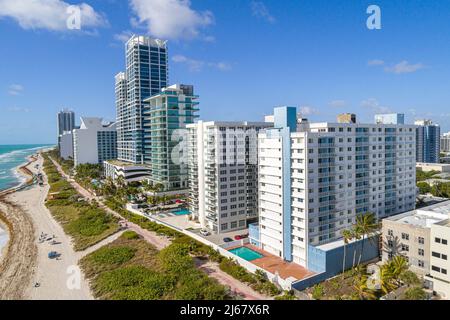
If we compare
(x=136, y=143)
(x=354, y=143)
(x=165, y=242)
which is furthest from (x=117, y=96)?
Answer: (x=354, y=143)

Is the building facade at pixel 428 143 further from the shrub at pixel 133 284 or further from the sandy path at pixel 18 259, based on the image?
the sandy path at pixel 18 259

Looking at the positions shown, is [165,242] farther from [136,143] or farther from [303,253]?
[136,143]

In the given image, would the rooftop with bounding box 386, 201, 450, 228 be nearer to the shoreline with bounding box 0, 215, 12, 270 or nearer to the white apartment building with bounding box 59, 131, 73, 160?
the shoreline with bounding box 0, 215, 12, 270

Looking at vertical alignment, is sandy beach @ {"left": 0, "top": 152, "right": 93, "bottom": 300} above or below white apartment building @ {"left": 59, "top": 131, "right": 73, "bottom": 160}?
below

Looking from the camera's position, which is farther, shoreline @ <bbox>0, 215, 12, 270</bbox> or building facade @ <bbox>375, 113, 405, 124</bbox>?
building facade @ <bbox>375, 113, 405, 124</bbox>

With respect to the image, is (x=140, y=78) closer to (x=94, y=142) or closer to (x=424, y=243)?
(x=94, y=142)

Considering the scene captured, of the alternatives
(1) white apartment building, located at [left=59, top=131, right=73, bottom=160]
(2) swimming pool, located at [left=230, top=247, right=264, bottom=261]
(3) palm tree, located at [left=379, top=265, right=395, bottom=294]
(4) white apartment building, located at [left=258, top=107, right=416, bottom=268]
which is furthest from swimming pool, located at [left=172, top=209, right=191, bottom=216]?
(1) white apartment building, located at [left=59, top=131, right=73, bottom=160]
